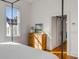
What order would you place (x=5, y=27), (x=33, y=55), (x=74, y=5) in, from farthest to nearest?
(x=74, y=5) < (x=5, y=27) < (x=33, y=55)

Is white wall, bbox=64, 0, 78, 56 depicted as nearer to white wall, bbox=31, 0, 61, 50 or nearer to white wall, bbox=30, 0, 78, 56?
white wall, bbox=30, 0, 78, 56

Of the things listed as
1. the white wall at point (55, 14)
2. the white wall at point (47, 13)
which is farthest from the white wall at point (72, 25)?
the white wall at point (47, 13)

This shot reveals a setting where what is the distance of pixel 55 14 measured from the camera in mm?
4980

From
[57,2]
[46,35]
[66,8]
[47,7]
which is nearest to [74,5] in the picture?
[66,8]

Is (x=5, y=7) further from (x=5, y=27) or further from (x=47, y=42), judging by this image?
(x=47, y=42)

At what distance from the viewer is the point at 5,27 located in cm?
401

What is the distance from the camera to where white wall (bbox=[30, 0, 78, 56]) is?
4266mm

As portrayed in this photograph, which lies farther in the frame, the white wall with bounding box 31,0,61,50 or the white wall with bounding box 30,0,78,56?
the white wall with bounding box 31,0,61,50

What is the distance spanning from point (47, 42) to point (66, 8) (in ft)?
4.98

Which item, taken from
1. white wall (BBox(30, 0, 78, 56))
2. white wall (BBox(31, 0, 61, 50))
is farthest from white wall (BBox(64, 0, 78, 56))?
white wall (BBox(31, 0, 61, 50))

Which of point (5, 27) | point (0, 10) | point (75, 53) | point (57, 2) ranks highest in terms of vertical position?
point (57, 2)

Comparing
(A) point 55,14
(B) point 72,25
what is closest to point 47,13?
(A) point 55,14

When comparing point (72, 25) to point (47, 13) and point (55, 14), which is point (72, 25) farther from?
point (47, 13)

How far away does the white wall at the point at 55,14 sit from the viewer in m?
4.27
